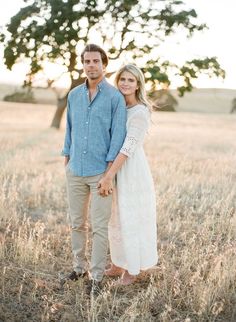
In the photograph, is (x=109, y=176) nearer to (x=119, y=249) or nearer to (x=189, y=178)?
(x=119, y=249)

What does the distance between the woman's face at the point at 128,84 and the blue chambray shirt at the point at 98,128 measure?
6.9 inches

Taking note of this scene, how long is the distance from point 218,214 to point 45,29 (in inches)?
734

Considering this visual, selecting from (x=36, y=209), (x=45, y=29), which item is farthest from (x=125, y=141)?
(x=45, y=29)

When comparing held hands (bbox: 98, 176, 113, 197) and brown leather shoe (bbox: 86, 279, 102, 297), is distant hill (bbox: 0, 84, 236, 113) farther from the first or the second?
held hands (bbox: 98, 176, 113, 197)

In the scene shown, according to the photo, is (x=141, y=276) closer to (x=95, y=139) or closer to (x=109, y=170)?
(x=109, y=170)

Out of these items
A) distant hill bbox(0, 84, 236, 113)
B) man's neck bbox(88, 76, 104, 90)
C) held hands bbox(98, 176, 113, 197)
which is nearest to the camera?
held hands bbox(98, 176, 113, 197)

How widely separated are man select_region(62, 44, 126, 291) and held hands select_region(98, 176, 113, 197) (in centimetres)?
8

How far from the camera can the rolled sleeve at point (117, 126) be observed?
14.0 ft

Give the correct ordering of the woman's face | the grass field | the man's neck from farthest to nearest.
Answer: the woman's face
the man's neck
the grass field

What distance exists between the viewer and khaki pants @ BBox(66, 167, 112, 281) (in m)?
4.39

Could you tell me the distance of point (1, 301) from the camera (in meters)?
4.19

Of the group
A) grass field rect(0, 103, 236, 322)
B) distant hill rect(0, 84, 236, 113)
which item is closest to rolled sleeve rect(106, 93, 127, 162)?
grass field rect(0, 103, 236, 322)

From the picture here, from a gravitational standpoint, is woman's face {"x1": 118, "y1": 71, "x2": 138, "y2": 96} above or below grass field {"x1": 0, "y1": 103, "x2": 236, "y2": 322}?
above

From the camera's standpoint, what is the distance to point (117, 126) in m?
4.29
